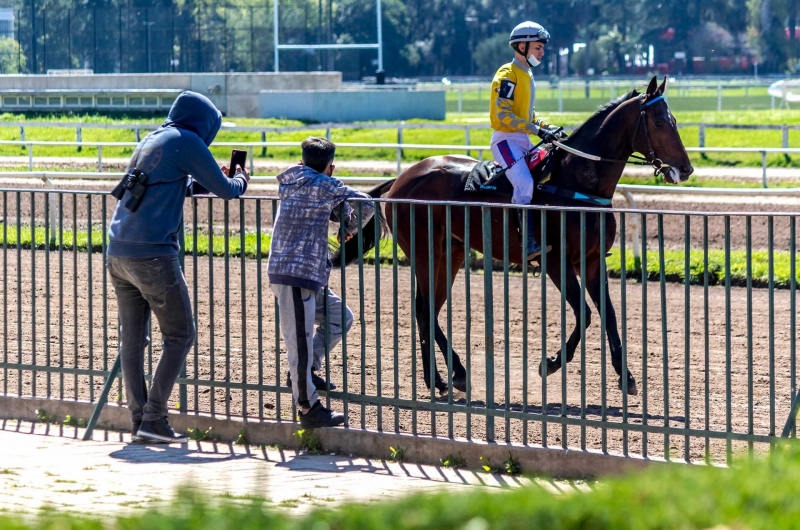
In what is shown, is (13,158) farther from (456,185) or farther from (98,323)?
(456,185)

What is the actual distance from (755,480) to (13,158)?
22.9 meters

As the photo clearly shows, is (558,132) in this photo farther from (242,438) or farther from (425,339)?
(242,438)

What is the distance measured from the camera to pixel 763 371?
8.50 metres

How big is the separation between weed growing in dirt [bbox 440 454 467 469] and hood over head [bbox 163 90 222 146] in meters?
2.12

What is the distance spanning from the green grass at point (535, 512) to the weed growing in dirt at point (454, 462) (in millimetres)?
3559

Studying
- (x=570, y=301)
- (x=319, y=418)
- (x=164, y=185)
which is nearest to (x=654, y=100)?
(x=570, y=301)

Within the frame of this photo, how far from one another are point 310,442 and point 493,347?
1.12 metres

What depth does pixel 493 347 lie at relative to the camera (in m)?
6.80

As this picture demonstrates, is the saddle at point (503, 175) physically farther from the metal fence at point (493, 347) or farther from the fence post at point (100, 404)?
the fence post at point (100, 404)

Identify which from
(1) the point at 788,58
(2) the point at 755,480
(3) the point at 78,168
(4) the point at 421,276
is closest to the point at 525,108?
(4) the point at 421,276

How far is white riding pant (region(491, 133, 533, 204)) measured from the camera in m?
8.95

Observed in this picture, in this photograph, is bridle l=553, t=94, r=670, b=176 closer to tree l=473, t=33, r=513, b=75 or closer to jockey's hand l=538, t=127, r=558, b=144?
jockey's hand l=538, t=127, r=558, b=144

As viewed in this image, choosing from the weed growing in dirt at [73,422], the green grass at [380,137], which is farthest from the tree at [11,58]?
the weed growing in dirt at [73,422]

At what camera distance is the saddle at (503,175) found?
9125 millimetres
